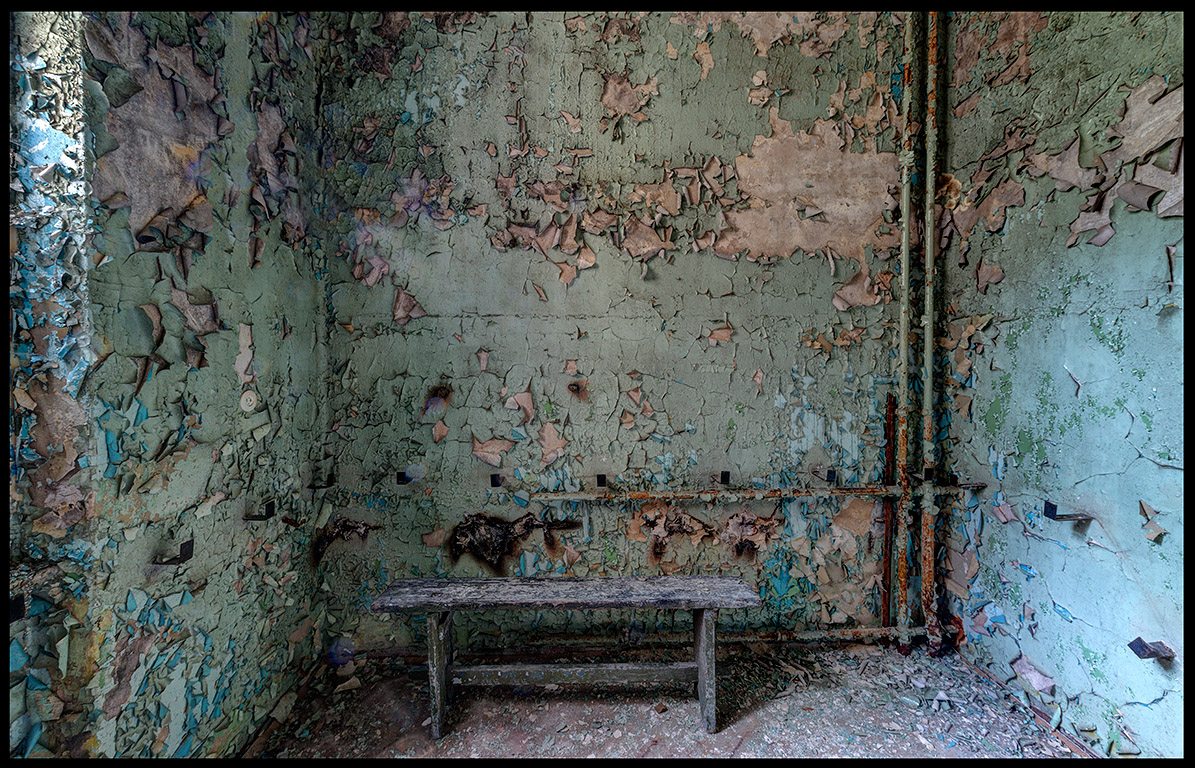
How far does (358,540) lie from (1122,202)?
311 cm

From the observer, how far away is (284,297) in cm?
177

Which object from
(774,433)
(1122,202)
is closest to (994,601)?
(774,433)

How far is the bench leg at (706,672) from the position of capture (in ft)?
5.47

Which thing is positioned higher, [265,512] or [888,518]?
[265,512]

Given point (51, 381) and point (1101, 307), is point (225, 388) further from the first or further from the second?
point (1101, 307)

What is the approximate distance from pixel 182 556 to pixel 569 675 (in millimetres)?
1341

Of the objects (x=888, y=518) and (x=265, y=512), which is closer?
(x=265, y=512)

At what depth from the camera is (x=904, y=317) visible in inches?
79.9

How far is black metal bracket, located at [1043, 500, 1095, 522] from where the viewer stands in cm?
155

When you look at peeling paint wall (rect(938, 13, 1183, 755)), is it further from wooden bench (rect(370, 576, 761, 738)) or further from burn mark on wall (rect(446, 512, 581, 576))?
burn mark on wall (rect(446, 512, 581, 576))

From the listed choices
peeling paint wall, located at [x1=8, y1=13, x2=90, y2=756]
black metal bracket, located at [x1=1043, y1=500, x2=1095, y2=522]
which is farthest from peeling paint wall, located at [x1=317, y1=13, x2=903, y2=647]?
peeling paint wall, located at [x1=8, y1=13, x2=90, y2=756]

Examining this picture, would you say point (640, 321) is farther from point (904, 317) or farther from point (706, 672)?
point (706, 672)

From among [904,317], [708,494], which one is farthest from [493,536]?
[904,317]

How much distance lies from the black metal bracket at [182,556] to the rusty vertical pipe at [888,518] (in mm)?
2689
